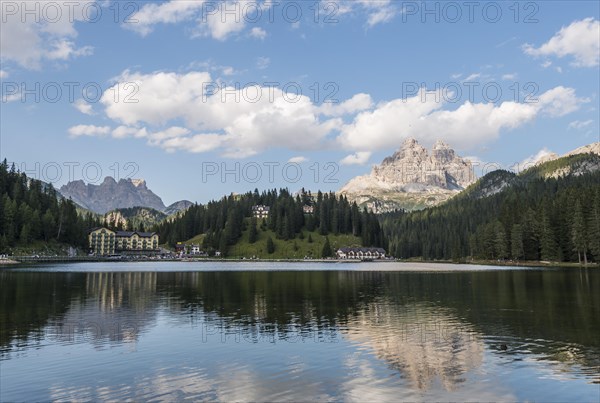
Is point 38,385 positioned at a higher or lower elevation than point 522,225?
lower

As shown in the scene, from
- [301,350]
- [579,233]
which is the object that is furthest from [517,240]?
[301,350]

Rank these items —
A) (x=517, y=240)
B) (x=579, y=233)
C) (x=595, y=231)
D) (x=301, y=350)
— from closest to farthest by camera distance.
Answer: (x=301, y=350) → (x=595, y=231) → (x=579, y=233) → (x=517, y=240)

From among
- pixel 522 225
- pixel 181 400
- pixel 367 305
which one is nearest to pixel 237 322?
pixel 367 305

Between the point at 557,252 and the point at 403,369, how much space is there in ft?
574

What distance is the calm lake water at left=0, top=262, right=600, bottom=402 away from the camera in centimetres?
2500

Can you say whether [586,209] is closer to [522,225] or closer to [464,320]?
[522,225]

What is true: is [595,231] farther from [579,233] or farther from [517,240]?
[517,240]

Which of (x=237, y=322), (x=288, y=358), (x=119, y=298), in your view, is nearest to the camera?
(x=288, y=358)

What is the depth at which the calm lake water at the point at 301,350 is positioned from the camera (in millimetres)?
25000

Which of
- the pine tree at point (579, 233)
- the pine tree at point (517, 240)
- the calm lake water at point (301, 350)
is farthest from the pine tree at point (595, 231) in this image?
the calm lake water at point (301, 350)

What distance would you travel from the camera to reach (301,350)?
3462cm

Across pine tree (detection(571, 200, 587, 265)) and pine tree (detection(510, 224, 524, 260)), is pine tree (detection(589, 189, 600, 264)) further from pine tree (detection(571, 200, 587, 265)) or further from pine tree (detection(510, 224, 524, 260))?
pine tree (detection(510, 224, 524, 260))

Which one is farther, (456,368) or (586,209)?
(586,209)

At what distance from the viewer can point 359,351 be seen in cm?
3419
